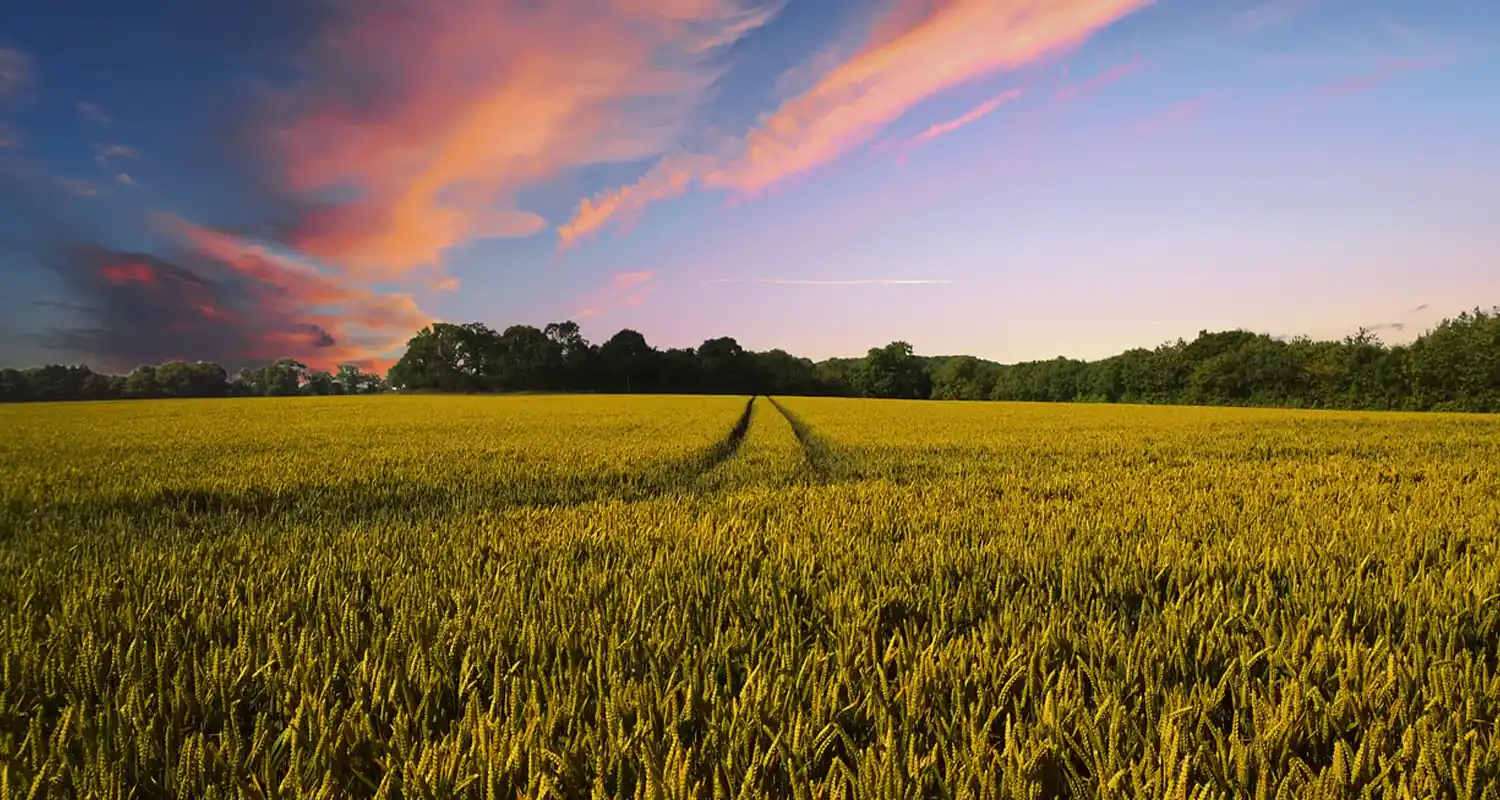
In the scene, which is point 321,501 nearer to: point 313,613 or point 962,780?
point 313,613

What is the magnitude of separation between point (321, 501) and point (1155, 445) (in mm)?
15356

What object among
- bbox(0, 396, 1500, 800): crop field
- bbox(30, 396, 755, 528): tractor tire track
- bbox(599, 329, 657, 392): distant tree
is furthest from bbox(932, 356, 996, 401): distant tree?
bbox(0, 396, 1500, 800): crop field

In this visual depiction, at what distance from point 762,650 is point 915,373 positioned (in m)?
125

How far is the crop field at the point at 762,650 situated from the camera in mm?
1528

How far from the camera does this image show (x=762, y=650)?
2434mm

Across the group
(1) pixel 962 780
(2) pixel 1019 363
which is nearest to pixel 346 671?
(1) pixel 962 780

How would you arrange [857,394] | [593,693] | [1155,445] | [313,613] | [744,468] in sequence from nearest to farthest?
[593,693] → [313,613] → [744,468] → [1155,445] → [857,394]

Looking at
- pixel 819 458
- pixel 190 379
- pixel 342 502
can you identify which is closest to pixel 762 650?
pixel 342 502

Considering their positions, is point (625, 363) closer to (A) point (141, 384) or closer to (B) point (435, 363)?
(B) point (435, 363)

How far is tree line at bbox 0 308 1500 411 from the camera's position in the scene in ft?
211

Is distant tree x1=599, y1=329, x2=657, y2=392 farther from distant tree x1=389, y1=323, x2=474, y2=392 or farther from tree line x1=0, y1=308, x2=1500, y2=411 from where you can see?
distant tree x1=389, y1=323, x2=474, y2=392

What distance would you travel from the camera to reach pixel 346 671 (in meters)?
2.24

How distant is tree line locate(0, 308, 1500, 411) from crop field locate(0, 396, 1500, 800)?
81.5 metres

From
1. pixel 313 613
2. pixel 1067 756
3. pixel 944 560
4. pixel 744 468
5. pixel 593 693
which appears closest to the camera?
pixel 1067 756
